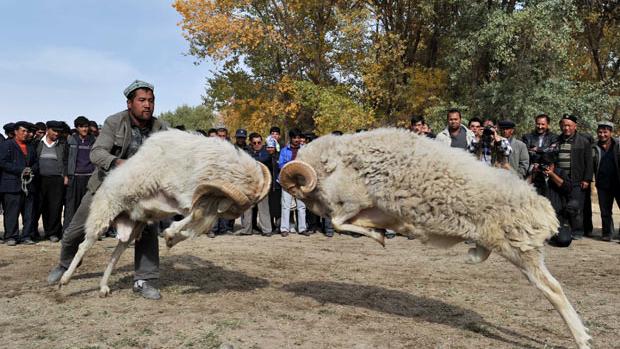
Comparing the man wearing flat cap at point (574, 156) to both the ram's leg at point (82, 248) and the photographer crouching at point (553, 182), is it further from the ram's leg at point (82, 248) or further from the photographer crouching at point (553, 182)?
the ram's leg at point (82, 248)

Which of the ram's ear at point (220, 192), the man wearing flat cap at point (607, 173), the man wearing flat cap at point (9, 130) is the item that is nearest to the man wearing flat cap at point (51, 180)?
the man wearing flat cap at point (9, 130)

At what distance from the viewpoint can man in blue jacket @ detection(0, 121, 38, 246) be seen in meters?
11.1

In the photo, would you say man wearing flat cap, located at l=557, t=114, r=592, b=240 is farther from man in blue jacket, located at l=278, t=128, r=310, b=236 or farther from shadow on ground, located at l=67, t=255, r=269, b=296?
shadow on ground, located at l=67, t=255, r=269, b=296

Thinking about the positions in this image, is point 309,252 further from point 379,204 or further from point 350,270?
point 379,204

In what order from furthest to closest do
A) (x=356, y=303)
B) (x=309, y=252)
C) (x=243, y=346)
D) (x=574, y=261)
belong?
1. (x=309, y=252)
2. (x=574, y=261)
3. (x=356, y=303)
4. (x=243, y=346)

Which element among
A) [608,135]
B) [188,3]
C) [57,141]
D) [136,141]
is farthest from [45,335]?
[188,3]

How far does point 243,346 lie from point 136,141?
10.6 feet

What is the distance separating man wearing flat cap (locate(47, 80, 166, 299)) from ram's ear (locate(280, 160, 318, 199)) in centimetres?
202

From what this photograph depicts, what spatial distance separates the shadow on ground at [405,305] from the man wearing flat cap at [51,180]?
7.17 m

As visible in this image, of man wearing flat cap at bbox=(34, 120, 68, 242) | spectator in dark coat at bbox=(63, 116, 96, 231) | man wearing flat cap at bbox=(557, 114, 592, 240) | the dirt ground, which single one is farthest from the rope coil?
man wearing flat cap at bbox=(557, 114, 592, 240)

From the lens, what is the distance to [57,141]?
1184 cm

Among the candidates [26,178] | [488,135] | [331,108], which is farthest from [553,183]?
[331,108]

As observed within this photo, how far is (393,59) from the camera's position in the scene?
25.4 metres

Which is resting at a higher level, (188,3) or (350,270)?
(188,3)
